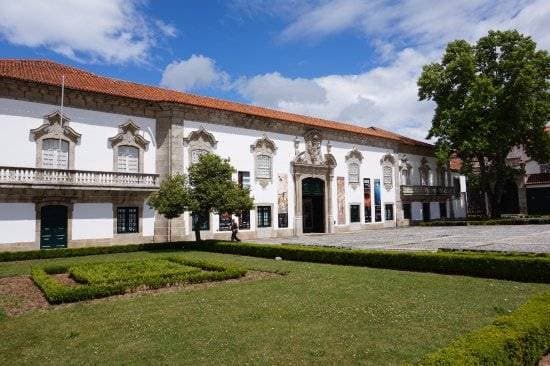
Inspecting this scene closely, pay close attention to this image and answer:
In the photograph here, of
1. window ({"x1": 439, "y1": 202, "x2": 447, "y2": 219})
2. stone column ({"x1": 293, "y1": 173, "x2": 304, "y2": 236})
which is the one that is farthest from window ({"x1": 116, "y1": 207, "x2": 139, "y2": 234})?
window ({"x1": 439, "y1": 202, "x2": 447, "y2": 219})

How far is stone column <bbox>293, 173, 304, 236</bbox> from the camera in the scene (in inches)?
1248

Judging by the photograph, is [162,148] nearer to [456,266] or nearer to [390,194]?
[456,266]

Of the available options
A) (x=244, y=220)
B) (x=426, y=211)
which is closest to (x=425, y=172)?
(x=426, y=211)

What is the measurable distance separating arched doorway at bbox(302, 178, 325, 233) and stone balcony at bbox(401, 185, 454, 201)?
35.1 feet

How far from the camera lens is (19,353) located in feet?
21.0

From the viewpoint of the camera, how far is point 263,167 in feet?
99.2

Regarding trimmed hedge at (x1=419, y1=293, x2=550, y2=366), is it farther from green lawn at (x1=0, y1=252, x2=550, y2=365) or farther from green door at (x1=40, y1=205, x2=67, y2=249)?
green door at (x1=40, y1=205, x2=67, y2=249)

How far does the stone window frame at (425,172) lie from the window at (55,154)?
34059 millimetres

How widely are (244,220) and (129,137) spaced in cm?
923

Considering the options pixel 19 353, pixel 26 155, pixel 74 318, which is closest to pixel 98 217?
pixel 26 155

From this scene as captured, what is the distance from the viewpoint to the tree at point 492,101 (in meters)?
34.8

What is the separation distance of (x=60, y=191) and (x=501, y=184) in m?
35.3

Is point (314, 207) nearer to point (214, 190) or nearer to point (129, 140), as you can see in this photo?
point (214, 190)

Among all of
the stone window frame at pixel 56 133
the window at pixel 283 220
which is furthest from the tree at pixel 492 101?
the stone window frame at pixel 56 133
